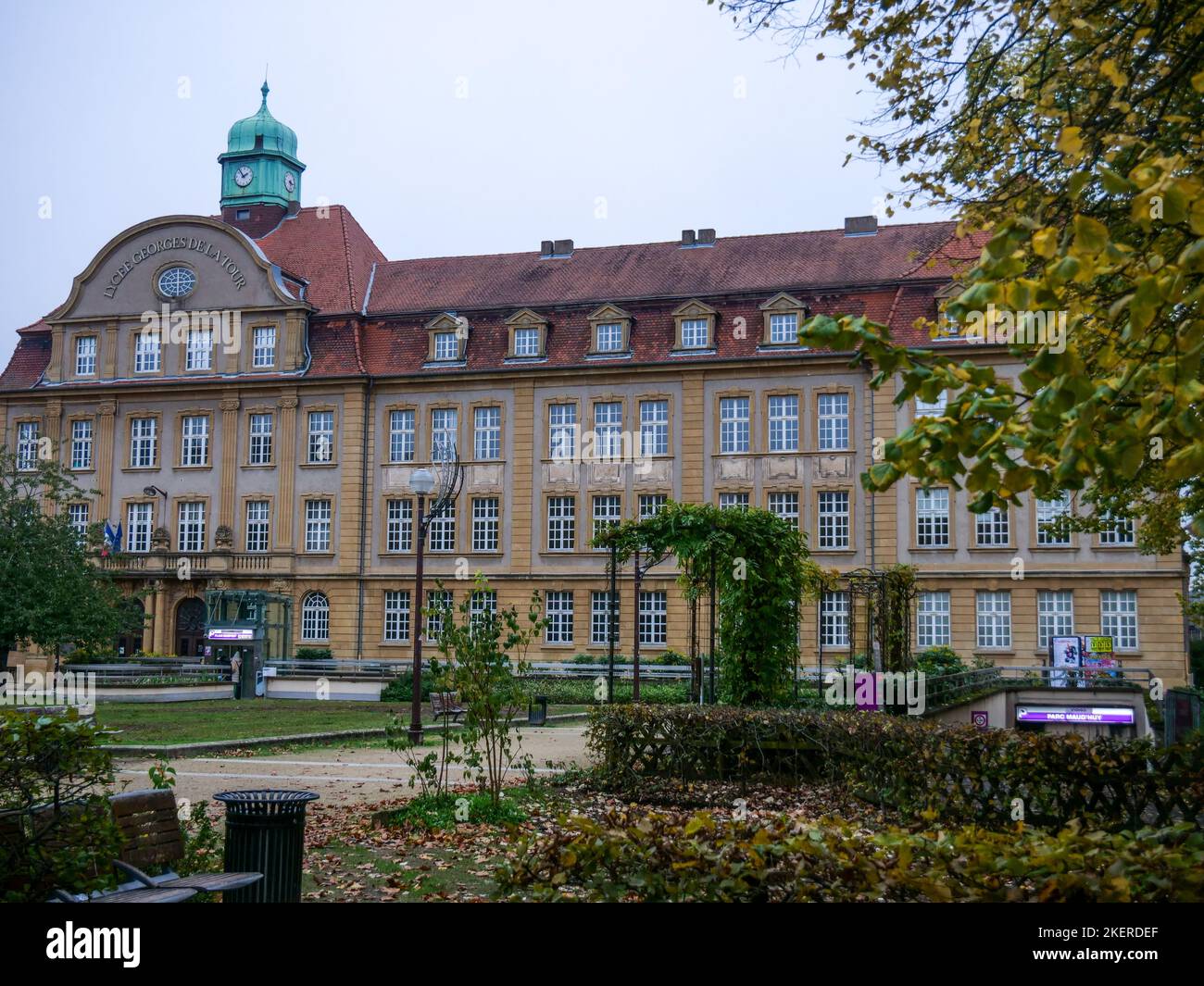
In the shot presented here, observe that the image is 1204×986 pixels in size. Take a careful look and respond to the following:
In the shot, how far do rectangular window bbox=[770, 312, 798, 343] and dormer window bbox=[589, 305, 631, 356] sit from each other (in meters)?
5.18

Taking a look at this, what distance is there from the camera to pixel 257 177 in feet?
175

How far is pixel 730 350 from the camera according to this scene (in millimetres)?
43750

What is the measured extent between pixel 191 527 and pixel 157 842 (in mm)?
41758

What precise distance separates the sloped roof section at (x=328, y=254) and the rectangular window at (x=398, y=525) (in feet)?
25.8

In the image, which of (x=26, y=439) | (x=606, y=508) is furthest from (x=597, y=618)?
(x=26, y=439)

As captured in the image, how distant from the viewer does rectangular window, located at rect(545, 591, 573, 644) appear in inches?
1746

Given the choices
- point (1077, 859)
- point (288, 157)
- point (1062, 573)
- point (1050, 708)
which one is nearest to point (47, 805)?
point (1077, 859)

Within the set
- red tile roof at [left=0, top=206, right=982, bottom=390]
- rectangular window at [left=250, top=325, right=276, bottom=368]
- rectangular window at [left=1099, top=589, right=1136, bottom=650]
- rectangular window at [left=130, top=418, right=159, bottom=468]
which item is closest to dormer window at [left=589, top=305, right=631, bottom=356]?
red tile roof at [left=0, top=206, right=982, bottom=390]

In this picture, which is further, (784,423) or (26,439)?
(26,439)

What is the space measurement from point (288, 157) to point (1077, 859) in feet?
178

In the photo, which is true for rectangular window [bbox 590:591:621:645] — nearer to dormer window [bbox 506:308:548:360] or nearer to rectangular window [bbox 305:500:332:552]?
dormer window [bbox 506:308:548:360]

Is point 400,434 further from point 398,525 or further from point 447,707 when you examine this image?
point 447,707

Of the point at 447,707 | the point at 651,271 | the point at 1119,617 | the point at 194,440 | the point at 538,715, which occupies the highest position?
the point at 651,271
